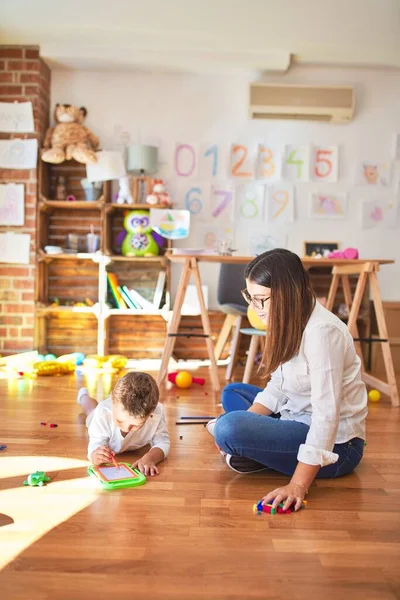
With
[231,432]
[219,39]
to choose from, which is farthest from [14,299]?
[231,432]

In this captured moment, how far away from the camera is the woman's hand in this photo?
4.78 ft

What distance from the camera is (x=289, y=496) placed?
1465 mm

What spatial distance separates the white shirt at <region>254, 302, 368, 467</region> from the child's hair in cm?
40

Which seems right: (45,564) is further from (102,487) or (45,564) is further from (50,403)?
(50,403)

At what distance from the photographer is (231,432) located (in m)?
1.65

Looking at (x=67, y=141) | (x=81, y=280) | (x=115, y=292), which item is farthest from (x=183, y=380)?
(x=67, y=141)

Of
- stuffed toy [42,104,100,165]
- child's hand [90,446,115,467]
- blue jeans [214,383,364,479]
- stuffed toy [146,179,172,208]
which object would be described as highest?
stuffed toy [42,104,100,165]

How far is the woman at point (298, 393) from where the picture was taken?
1.47 m

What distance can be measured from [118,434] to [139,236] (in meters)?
2.48

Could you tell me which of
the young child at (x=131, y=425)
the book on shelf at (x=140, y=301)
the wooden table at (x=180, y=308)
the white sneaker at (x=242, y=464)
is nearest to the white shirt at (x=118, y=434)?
the young child at (x=131, y=425)

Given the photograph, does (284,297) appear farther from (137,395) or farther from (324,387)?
(137,395)

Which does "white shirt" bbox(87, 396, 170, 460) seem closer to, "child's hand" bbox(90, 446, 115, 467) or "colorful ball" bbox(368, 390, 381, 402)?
"child's hand" bbox(90, 446, 115, 467)

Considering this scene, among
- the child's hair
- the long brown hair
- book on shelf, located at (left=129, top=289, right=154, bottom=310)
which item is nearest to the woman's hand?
the long brown hair

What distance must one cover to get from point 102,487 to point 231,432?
40cm
